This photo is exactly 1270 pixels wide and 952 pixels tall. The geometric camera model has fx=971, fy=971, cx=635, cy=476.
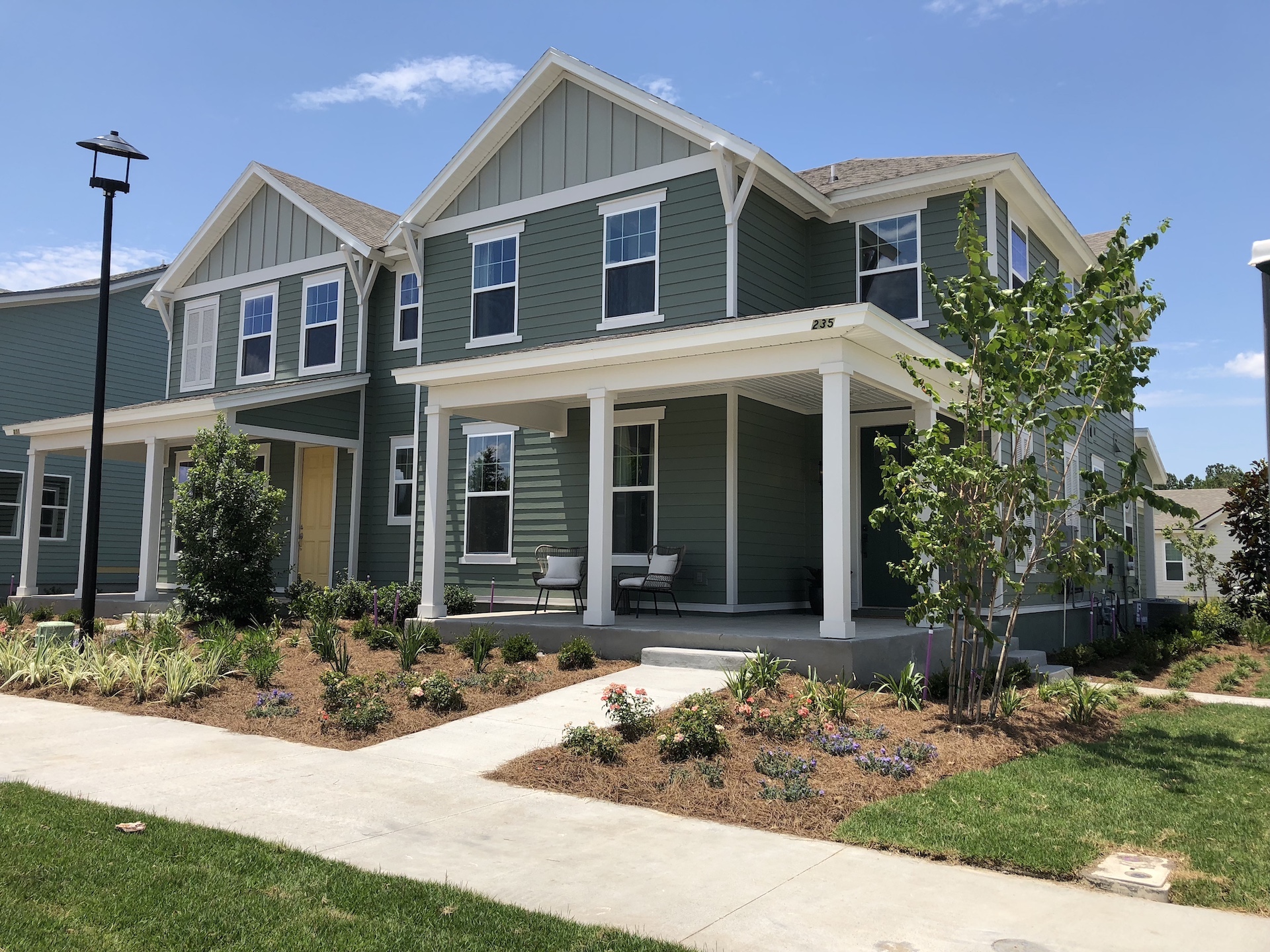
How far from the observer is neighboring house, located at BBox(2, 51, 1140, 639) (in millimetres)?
11008

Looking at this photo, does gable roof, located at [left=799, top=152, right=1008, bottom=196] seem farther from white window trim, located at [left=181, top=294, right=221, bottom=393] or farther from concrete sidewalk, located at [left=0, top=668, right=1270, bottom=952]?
white window trim, located at [left=181, top=294, right=221, bottom=393]

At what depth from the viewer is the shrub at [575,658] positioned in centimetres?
1003

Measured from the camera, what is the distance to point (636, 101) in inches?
517

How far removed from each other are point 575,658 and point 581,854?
16.6 feet

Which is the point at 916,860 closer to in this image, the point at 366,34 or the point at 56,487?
the point at 366,34

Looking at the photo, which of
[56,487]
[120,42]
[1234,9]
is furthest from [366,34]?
[56,487]

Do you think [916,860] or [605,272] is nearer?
[916,860]

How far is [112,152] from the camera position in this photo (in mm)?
10680

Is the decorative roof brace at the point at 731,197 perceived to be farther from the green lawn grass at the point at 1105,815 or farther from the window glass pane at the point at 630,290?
the green lawn grass at the point at 1105,815

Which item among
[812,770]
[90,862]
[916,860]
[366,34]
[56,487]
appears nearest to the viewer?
[90,862]

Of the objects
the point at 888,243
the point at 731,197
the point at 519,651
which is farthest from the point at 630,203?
the point at 519,651

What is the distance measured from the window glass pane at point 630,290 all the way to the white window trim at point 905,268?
2.85 m

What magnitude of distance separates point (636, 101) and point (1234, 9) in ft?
23.0

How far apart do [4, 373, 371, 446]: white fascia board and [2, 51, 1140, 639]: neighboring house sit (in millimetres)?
53
